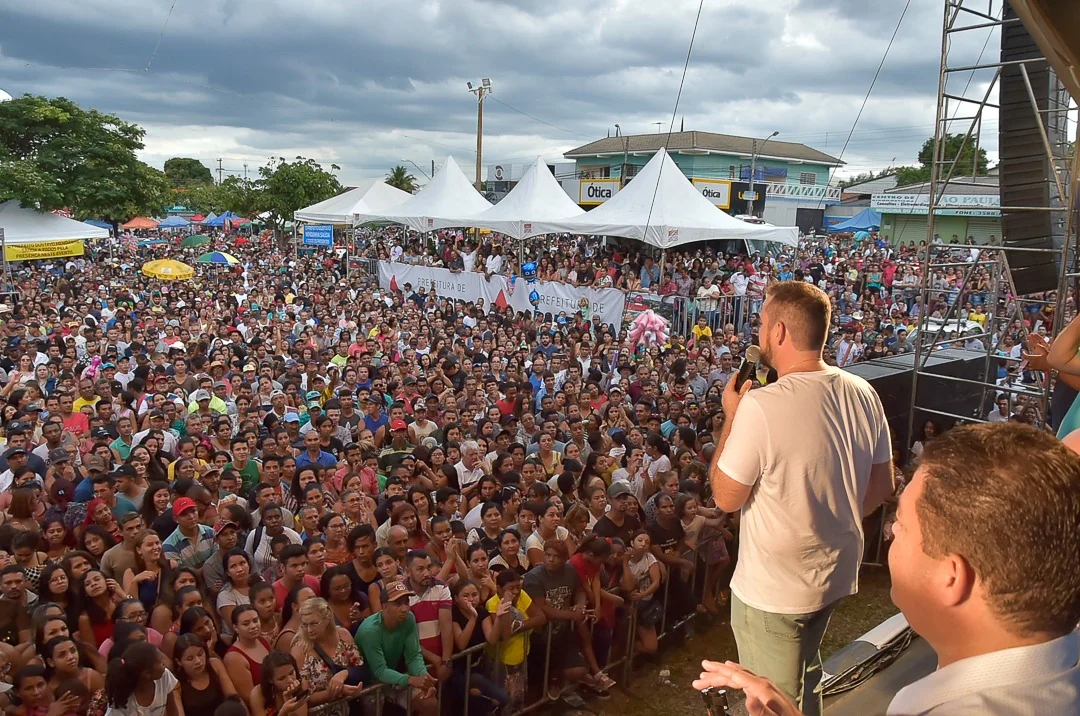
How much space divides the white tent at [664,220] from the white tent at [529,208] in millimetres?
669

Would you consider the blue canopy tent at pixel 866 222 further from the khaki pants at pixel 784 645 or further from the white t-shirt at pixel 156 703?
the white t-shirt at pixel 156 703

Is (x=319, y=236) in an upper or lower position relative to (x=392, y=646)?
upper

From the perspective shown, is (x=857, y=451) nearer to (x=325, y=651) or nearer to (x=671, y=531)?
(x=325, y=651)

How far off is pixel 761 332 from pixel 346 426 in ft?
20.6

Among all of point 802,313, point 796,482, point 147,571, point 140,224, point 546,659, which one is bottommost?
point 546,659

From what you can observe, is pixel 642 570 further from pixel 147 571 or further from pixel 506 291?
pixel 506 291

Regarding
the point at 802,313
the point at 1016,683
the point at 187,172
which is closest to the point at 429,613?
the point at 802,313

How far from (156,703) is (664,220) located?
13.7 meters

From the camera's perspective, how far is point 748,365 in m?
2.51

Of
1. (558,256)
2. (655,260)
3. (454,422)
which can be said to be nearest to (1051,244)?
(454,422)

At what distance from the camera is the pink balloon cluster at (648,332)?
12.7m

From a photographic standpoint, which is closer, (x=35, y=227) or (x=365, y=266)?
(x=35, y=227)

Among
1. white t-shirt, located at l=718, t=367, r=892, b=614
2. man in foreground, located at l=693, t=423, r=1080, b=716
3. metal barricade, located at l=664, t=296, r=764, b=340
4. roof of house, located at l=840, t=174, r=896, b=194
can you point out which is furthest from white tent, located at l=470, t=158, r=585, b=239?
roof of house, located at l=840, t=174, r=896, b=194

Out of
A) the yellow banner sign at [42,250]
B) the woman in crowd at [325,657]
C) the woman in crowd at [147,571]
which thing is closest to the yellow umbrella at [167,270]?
Answer: the yellow banner sign at [42,250]
